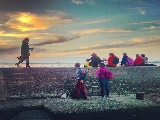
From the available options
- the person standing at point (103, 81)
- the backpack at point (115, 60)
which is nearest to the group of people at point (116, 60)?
the backpack at point (115, 60)

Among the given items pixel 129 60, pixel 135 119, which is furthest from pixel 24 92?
pixel 129 60

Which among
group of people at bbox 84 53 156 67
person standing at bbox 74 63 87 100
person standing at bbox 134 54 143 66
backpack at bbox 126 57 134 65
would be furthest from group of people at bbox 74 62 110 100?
person standing at bbox 134 54 143 66

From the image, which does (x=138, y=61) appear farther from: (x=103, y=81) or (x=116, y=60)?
(x=103, y=81)

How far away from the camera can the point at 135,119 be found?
8.80 m

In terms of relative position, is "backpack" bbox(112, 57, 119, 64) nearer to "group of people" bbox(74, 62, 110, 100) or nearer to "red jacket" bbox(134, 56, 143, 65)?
"red jacket" bbox(134, 56, 143, 65)

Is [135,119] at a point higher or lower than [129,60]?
lower

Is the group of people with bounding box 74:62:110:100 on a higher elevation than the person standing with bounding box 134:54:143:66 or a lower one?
lower

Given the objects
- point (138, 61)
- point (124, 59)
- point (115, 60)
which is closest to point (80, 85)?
point (115, 60)

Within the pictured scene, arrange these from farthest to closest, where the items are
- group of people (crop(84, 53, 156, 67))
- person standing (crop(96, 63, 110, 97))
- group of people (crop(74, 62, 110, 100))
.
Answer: group of people (crop(84, 53, 156, 67)) → person standing (crop(96, 63, 110, 97)) → group of people (crop(74, 62, 110, 100))

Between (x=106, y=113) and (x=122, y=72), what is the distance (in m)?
14.1

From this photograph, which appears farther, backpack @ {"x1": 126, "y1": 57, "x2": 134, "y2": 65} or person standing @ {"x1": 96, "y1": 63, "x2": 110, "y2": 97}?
backpack @ {"x1": 126, "y1": 57, "x2": 134, "y2": 65}

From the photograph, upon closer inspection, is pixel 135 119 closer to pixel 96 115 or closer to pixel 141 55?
pixel 96 115

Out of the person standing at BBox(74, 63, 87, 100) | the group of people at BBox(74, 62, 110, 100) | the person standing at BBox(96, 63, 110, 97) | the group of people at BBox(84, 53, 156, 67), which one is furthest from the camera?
the group of people at BBox(84, 53, 156, 67)

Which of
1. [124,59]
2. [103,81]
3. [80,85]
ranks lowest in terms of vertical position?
[80,85]
